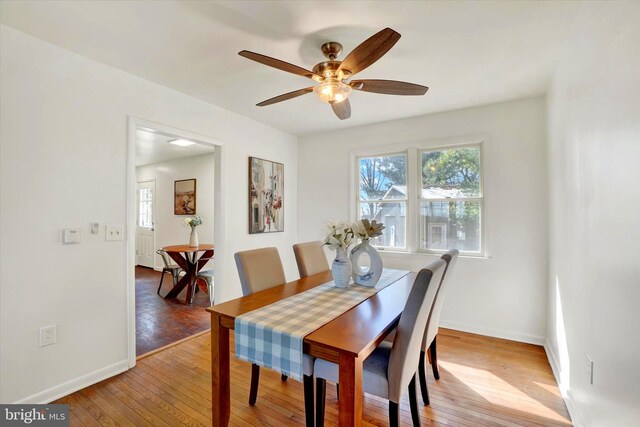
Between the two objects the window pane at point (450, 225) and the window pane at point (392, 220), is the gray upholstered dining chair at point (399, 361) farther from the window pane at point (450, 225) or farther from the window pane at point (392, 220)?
the window pane at point (392, 220)

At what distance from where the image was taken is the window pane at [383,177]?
3.49 meters

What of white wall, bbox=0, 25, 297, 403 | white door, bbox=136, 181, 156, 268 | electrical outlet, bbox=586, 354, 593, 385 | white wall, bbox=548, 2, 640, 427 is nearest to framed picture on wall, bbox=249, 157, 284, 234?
white wall, bbox=0, 25, 297, 403

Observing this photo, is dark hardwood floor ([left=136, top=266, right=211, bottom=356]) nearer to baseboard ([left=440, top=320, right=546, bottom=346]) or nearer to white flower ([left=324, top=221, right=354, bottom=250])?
white flower ([left=324, top=221, right=354, bottom=250])

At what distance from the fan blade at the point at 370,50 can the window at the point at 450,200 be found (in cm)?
191

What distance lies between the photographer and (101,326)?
2.19m

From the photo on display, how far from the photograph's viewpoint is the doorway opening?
3.02m

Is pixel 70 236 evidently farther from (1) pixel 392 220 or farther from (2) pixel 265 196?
(1) pixel 392 220

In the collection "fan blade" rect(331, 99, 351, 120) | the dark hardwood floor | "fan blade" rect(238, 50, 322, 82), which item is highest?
"fan blade" rect(238, 50, 322, 82)

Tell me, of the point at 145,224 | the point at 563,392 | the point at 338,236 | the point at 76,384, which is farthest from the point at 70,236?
the point at 145,224

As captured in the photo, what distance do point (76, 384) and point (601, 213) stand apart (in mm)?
3301

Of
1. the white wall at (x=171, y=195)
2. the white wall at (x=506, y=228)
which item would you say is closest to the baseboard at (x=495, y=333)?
the white wall at (x=506, y=228)

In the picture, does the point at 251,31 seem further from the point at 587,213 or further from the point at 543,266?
the point at 543,266

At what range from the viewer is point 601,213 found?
133cm

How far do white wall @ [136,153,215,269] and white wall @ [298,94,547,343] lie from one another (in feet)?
12.1
